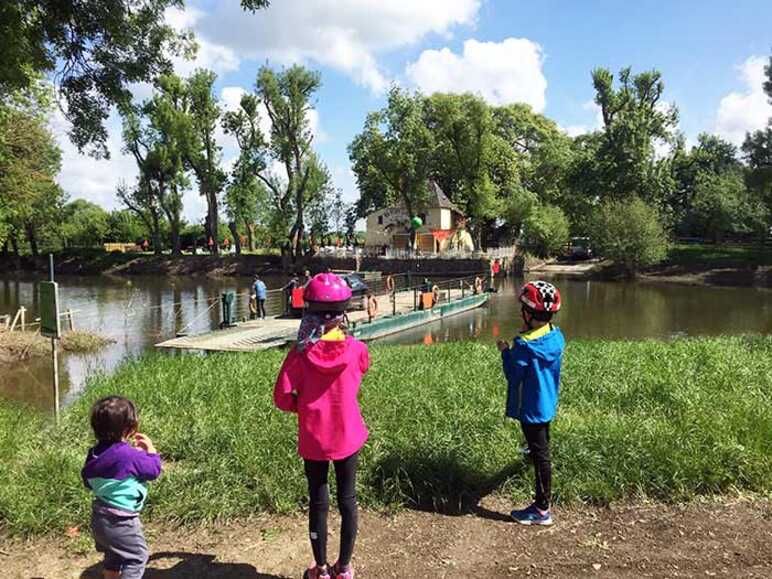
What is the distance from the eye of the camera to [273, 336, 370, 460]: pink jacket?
3357mm

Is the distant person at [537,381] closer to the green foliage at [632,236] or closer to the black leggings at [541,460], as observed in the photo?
the black leggings at [541,460]

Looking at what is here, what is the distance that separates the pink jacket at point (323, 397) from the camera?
3.36 meters

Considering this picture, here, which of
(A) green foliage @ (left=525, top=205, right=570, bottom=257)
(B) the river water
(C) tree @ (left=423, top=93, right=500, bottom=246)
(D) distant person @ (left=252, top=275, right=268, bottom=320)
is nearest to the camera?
(B) the river water

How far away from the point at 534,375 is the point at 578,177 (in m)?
59.6

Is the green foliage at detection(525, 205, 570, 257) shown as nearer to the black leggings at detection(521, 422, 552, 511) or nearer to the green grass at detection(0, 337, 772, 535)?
the green grass at detection(0, 337, 772, 535)

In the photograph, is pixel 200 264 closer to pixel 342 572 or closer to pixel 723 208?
pixel 723 208

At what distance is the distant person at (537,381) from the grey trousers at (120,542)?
2441 mm

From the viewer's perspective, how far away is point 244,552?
3.91 m

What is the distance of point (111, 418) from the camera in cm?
309

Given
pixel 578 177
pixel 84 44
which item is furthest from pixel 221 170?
pixel 84 44

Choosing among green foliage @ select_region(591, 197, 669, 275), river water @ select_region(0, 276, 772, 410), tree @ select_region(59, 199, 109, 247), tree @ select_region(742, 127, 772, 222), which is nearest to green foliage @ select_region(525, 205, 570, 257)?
green foliage @ select_region(591, 197, 669, 275)

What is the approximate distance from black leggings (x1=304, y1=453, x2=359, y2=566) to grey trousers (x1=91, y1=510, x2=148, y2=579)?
0.90 m

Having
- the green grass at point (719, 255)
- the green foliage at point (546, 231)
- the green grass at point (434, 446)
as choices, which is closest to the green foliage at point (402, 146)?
the green foliage at point (546, 231)

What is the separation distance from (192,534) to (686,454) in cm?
377
